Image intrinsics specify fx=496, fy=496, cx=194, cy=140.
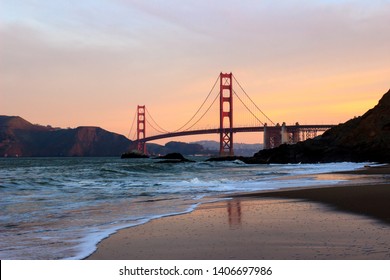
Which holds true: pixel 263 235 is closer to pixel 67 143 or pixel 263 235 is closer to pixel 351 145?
pixel 351 145

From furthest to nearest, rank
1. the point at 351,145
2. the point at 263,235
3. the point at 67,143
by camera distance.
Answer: the point at 67,143
the point at 351,145
the point at 263,235

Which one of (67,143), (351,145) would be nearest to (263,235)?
(351,145)

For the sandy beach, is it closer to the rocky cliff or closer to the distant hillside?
the rocky cliff

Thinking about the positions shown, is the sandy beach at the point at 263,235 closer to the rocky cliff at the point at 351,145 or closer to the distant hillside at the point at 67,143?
the rocky cliff at the point at 351,145

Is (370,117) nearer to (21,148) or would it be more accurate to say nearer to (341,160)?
(341,160)

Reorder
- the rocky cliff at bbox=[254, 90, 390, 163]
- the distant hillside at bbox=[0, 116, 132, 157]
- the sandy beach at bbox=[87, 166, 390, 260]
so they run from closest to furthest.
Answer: the sandy beach at bbox=[87, 166, 390, 260] < the rocky cliff at bbox=[254, 90, 390, 163] < the distant hillside at bbox=[0, 116, 132, 157]

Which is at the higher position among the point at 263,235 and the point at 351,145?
the point at 351,145

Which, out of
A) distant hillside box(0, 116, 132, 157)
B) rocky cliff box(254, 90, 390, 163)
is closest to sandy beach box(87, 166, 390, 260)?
rocky cliff box(254, 90, 390, 163)
